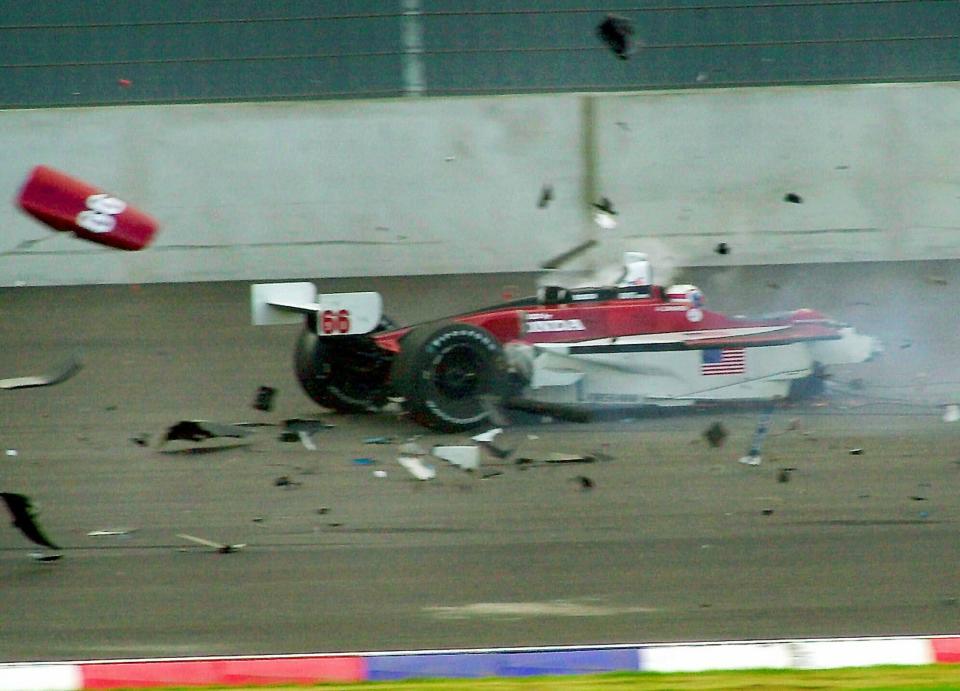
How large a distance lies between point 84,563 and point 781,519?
256cm

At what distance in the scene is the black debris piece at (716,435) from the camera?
7.05m

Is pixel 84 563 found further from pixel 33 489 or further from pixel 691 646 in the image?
pixel 691 646

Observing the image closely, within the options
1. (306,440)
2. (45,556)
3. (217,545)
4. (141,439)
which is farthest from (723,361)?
(45,556)

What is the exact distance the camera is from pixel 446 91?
12992 mm

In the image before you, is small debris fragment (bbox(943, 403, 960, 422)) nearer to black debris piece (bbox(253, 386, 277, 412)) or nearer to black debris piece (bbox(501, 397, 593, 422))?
black debris piece (bbox(501, 397, 593, 422))

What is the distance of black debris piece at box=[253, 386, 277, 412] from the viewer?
8094 millimetres

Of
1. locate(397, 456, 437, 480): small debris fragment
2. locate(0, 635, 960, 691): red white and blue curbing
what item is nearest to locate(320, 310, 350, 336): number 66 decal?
locate(397, 456, 437, 480): small debris fragment

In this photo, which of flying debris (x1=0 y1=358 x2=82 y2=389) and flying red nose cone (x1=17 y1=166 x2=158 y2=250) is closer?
flying red nose cone (x1=17 y1=166 x2=158 y2=250)

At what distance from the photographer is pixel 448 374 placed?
724 cm

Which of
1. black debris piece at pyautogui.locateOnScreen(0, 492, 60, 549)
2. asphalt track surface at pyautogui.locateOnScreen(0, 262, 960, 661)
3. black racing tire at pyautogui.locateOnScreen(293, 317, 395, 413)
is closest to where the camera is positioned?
asphalt track surface at pyautogui.locateOnScreen(0, 262, 960, 661)

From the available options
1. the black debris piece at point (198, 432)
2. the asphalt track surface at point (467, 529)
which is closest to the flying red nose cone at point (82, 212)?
the black debris piece at point (198, 432)

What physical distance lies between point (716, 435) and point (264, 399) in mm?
2539

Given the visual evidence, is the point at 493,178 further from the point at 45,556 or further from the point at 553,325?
the point at 45,556

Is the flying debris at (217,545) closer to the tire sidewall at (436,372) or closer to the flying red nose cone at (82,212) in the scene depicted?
the tire sidewall at (436,372)
